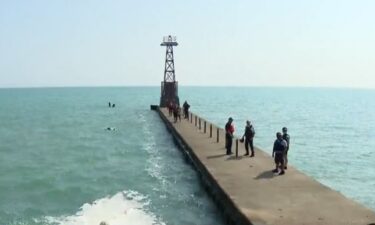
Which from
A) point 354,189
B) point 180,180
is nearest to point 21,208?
point 180,180

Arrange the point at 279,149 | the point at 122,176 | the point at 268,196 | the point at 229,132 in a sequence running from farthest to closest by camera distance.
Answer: the point at 122,176, the point at 229,132, the point at 279,149, the point at 268,196

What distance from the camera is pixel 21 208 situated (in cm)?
1750

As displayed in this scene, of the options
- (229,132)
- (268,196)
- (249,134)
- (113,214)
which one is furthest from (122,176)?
(268,196)

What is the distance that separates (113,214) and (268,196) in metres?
4.69

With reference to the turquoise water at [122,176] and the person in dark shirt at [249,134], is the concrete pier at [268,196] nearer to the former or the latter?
the person in dark shirt at [249,134]

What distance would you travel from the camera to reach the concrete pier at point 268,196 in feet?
40.3

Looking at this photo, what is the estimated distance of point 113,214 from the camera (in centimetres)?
1609

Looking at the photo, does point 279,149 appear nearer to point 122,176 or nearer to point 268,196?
point 268,196

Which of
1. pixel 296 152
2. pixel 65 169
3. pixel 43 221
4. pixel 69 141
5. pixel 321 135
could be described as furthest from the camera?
pixel 321 135

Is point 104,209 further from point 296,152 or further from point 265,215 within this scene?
point 296,152

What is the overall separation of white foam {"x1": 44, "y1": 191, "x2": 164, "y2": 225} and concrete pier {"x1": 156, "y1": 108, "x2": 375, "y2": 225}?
2.24 meters

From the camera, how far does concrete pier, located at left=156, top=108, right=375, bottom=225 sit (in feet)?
40.3

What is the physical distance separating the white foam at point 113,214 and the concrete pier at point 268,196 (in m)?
2.24

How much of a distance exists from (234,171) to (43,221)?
6.30 m
